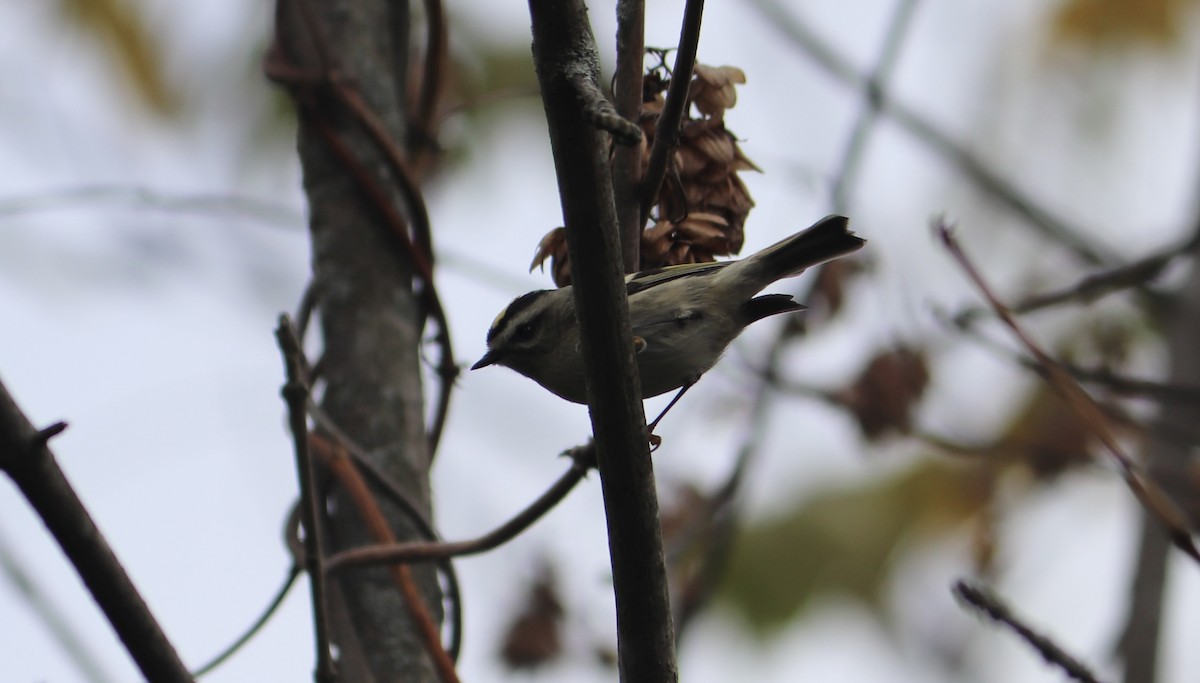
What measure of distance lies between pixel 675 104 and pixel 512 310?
129cm

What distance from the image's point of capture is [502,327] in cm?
298

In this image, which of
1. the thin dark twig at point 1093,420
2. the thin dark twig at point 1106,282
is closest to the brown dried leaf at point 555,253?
the thin dark twig at point 1093,420

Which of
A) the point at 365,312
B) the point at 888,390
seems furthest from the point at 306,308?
the point at 888,390

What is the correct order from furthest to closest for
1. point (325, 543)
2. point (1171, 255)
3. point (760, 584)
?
1. point (760, 584)
2. point (1171, 255)
3. point (325, 543)

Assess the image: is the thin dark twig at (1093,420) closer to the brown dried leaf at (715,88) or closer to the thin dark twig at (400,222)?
the brown dried leaf at (715,88)

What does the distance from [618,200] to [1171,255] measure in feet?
8.23

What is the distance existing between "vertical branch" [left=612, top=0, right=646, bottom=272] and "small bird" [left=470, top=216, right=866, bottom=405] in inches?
20.6

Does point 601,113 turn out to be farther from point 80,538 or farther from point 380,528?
point 380,528

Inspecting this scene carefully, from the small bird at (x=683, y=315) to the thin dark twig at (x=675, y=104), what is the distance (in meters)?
0.59

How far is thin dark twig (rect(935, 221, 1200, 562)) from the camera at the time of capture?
78.6 inches

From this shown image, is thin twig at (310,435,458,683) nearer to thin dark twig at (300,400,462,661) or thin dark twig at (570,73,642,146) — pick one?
thin dark twig at (300,400,462,661)

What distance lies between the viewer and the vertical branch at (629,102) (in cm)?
189

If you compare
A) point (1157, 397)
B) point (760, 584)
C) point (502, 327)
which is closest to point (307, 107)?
point (502, 327)

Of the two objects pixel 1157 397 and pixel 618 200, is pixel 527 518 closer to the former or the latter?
pixel 618 200
